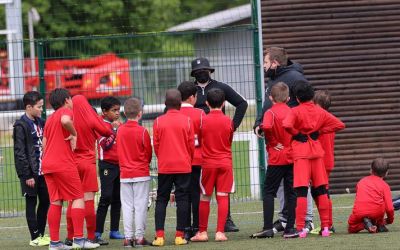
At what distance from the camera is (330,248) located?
416 inches

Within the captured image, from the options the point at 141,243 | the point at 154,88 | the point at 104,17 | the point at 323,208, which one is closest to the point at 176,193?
the point at 141,243

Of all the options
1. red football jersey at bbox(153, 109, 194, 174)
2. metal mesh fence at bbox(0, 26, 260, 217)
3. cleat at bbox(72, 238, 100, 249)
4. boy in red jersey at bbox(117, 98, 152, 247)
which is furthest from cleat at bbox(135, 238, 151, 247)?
metal mesh fence at bbox(0, 26, 260, 217)

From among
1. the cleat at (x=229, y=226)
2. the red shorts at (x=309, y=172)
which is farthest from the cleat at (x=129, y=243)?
the red shorts at (x=309, y=172)

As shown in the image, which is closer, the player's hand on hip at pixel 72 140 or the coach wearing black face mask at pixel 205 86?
the player's hand on hip at pixel 72 140

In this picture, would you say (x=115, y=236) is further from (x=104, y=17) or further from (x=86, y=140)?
(x=104, y=17)

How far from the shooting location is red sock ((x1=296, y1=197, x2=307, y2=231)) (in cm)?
1137

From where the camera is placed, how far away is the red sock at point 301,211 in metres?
11.4

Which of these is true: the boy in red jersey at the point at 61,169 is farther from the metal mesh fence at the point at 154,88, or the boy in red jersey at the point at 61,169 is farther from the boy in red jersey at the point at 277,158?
the metal mesh fence at the point at 154,88

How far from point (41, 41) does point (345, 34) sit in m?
4.30

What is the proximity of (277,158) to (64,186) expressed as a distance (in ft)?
7.37

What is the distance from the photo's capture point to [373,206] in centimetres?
1162

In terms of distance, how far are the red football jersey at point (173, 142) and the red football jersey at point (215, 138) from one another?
0.31 meters

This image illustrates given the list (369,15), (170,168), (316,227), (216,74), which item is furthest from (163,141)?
(369,15)

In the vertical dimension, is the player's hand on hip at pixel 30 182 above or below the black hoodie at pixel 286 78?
below
